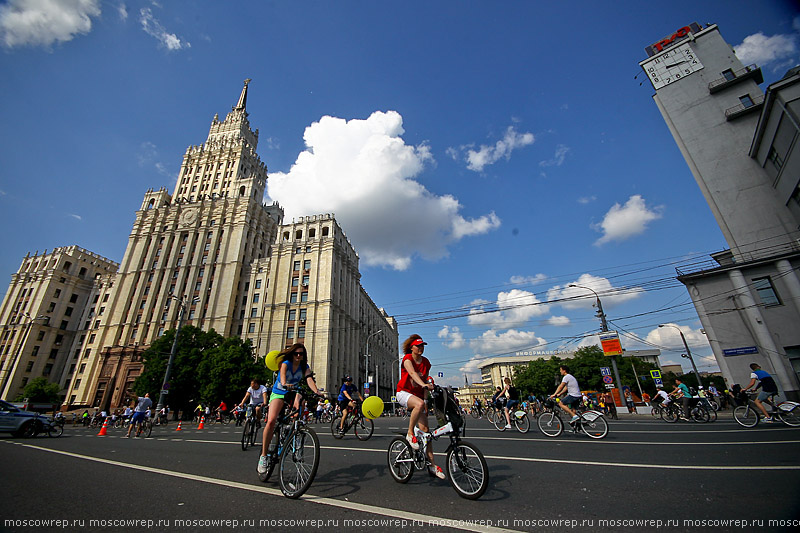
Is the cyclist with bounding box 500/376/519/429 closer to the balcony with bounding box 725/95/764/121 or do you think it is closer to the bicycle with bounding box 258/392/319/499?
the bicycle with bounding box 258/392/319/499

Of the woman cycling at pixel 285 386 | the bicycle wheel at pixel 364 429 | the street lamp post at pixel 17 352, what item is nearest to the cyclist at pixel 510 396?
the bicycle wheel at pixel 364 429

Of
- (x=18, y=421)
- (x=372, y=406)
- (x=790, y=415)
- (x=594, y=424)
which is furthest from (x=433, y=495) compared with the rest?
(x=18, y=421)

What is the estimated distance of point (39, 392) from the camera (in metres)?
53.7

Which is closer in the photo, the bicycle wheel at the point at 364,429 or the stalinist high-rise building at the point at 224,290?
the bicycle wheel at the point at 364,429

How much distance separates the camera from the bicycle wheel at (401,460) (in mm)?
4340

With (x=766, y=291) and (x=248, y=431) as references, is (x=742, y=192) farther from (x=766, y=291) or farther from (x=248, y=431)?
(x=248, y=431)

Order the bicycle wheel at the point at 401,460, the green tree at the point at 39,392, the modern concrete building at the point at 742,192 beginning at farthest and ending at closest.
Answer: the green tree at the point at 39,392 → the modern concrete building at the point at 742,192 → the bicycle wheel at the point at 401,460

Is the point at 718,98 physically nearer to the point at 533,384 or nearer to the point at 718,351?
the point at 718,351

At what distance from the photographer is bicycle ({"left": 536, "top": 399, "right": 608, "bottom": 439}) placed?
8.52 meters

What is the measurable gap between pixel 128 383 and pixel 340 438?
54833 mm

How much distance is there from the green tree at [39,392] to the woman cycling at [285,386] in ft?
257

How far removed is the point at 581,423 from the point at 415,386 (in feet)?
22.7

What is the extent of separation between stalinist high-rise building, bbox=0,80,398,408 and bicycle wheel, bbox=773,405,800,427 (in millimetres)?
41558

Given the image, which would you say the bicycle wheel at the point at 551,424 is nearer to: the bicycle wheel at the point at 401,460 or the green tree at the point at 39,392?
the bicycle wheel at the point at 401,460
